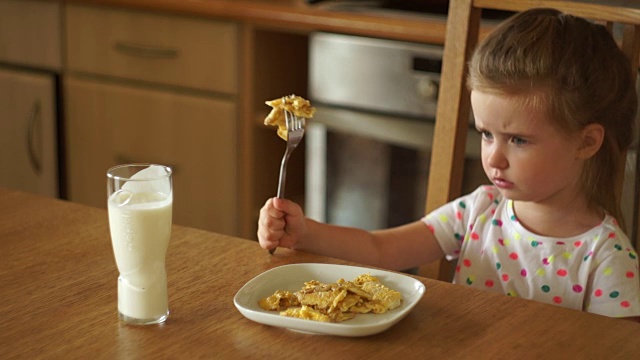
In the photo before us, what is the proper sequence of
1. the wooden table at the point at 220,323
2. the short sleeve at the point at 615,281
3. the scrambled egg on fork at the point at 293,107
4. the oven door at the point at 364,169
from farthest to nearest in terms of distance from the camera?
the oven door at the point at 364,169 → the short sleeve at the point at 615,281 → the scrambled egg on fork at the point at 293,107 → the wooden table at the point at 220,323

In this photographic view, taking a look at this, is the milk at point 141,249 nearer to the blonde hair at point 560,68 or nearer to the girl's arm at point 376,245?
the girl's arm at point 376,245

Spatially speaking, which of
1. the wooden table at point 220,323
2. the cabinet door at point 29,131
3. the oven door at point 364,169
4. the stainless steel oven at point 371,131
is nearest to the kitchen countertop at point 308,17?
the stainless steel oven at point 371,131

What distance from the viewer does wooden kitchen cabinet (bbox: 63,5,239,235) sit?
2594 millimetres

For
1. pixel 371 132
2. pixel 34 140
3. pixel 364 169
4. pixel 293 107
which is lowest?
pixel 34 140

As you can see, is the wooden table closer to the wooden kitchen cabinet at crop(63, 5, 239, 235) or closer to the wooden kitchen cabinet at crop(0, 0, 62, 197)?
the wooden kitchen cabinet at crop(63, 5, 239, 235)

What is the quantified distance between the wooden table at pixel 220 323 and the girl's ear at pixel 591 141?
37 centimetres

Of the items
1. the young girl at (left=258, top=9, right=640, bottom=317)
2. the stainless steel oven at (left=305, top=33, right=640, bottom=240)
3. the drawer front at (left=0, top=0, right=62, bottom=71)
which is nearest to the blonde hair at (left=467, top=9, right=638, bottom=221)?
the young girl at (left=258, top=9, right=640, bottom=317)

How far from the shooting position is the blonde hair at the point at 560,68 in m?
1.27

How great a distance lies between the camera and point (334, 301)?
37.8 inches

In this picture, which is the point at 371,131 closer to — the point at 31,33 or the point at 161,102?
the point at 161,102

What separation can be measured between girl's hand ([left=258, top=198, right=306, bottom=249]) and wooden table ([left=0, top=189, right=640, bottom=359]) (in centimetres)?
2

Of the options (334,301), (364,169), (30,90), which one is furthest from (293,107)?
(30,90)

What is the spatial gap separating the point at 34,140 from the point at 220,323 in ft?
7.12

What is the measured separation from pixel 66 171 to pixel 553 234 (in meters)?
1.95
